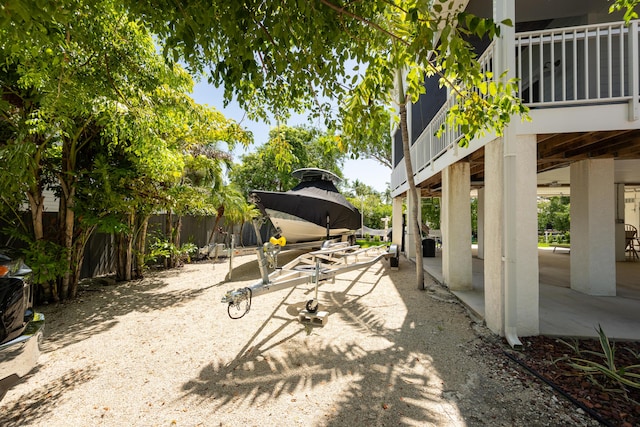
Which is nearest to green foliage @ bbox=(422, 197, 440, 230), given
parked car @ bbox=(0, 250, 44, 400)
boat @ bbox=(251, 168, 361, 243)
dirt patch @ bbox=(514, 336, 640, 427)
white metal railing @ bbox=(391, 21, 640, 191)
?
boat @ bbox=(251, 168, 361, 243)

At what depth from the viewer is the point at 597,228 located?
19.3 feet

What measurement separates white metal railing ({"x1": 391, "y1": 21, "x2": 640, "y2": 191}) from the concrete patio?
3.01 meters

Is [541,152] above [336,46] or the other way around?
the other way around

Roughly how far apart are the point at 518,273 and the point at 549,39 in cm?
351

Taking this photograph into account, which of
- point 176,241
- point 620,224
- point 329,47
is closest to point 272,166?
point 176,241

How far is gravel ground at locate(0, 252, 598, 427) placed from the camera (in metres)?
2.62

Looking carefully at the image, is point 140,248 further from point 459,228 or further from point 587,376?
point 587,376

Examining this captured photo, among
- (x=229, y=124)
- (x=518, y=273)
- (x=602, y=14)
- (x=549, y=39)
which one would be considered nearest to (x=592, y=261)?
(x=518, y=273)

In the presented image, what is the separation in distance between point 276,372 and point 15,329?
2.38m

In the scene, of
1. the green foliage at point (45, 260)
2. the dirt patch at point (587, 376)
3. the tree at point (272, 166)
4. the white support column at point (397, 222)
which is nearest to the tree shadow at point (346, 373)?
the dirt patch at point (587, 376)

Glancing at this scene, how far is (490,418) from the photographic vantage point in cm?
255

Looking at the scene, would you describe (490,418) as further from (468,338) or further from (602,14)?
(602,14)

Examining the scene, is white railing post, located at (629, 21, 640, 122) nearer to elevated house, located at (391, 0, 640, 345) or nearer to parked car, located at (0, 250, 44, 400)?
elevated house, located at (391, 0, 640, 345)

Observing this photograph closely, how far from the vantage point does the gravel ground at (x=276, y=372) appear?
2.62 meters
